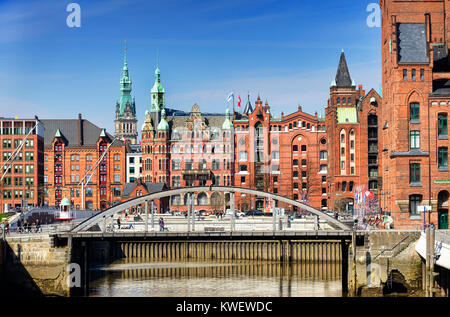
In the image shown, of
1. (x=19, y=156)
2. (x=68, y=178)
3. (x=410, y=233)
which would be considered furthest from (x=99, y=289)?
(x=68, y=178)

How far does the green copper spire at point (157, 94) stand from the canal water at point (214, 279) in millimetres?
89658

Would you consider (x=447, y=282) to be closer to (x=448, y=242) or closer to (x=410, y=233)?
(x=448, y=242)

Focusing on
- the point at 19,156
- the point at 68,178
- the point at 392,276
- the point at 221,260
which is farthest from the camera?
the point at 68,178

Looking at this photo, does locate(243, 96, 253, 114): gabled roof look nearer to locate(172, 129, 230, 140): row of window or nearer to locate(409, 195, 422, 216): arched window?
locate(172, 129, 230, 140): row of window

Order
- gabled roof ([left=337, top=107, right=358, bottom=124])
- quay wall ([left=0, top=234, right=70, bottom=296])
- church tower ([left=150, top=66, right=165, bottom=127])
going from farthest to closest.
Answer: church tower ([left=150, top=66, right=165, bottom=127]) < gabled roof ([left=337, top=107, right=358, bottom=124]) < quay wall ([left=0, top=234, right=70, bottom=296])

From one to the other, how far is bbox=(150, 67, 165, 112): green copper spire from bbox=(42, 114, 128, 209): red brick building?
54.8 feet

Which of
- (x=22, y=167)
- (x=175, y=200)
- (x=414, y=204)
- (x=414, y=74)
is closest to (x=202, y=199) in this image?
(x=175, y=200)

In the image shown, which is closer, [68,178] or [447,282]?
[447,282]

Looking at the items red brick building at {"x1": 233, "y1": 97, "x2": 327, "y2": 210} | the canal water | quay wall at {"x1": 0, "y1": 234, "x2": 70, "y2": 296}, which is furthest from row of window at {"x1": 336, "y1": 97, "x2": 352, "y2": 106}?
quay wall at {"x1": 0, "y1": 234, "x2": 70, "y2": 296}

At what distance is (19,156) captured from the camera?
4872 inches

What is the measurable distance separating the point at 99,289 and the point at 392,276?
2320 centimetres

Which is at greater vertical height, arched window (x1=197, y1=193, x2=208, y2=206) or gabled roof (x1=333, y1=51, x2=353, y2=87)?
gabled roof (x1=333, y1=51, x2=353, y2=87)

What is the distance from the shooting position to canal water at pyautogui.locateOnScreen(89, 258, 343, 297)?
5791 cm

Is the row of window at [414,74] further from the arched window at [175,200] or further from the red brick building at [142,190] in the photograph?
the arched window at [175,200]
